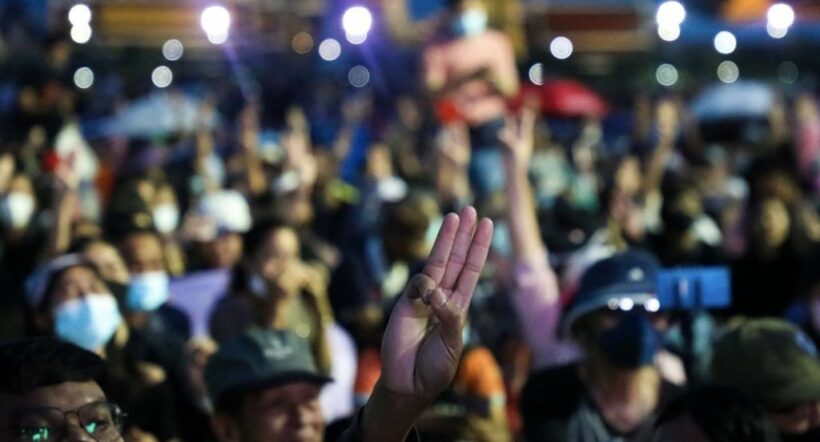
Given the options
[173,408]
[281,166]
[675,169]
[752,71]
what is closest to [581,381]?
[173,408]

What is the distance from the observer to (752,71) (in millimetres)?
25219

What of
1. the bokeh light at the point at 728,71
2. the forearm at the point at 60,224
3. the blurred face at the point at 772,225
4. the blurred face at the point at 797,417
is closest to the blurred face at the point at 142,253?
the forearm at the point at 60,224

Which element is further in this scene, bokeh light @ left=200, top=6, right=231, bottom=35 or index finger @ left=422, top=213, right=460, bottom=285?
bokeh light @ left=200, top=6, right=231, bottom=35

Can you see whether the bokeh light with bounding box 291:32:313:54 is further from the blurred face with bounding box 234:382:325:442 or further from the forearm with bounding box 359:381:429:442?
the forearm with bounding box 359:381:429:442

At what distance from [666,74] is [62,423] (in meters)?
22.9

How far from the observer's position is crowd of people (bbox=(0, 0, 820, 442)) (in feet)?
13.9

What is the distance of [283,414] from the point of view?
16.9 feet

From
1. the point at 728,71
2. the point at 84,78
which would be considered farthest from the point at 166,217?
the point at 728,71

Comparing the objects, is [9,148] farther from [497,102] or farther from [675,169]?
[675,169]

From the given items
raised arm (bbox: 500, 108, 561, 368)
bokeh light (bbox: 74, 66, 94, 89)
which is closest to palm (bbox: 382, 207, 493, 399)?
raised arm (bbox: 500, 108, 561, 368)

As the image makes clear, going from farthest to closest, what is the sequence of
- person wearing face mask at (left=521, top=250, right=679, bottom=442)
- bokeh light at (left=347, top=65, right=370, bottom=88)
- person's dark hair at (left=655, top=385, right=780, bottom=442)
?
1. bokeh light at (left=347, top=65, right=370, bottom=88)
2. person wearing face mask at (left=521, top=250, right=679, bottom=442)
3. person's dark hair at (left=655, top=385, right=780, bottom=442)

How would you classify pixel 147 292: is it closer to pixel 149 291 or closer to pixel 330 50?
pixel 149 291

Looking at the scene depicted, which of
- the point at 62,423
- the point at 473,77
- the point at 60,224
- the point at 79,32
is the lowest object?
the point at 62,423

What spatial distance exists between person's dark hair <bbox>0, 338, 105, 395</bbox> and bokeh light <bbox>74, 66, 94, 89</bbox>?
40.9 feet
